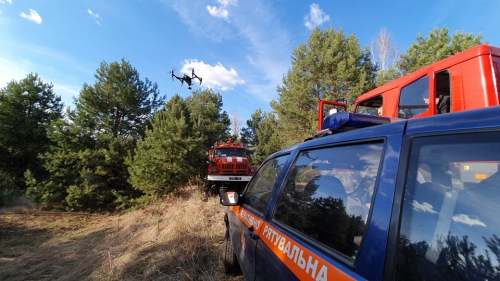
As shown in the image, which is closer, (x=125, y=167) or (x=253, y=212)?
(x=253, y=212)

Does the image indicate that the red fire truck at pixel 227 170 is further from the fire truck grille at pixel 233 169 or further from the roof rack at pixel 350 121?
the roof rack at pixel 350 121

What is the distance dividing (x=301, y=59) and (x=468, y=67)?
16.6m

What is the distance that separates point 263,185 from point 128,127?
51.0 feet

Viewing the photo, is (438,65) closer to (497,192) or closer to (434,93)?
(434,93)

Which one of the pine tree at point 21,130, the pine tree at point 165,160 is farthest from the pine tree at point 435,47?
the pine tree at point 21,130

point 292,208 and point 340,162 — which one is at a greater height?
point 340,162

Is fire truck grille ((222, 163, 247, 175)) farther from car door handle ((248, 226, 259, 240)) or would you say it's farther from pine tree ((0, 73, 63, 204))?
pine tree ((0, 73, 63, 204))

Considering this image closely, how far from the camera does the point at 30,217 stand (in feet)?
39.8

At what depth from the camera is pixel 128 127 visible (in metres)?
15.6

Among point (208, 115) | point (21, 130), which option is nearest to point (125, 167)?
point (21, 130)

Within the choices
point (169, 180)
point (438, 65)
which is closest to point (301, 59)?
point (169, 180)

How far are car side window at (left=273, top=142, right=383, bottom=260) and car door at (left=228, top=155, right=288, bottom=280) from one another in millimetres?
292

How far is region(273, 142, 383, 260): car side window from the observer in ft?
3.63

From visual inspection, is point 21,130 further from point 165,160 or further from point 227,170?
point 227,170
